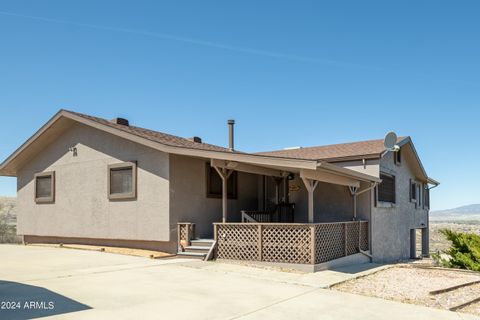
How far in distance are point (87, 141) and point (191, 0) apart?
6249mm

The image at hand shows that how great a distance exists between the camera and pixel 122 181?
14383 mm

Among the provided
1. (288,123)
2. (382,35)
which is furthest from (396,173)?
(288,123)

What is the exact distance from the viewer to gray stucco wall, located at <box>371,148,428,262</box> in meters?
15.2

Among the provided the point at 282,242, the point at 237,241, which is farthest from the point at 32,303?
the point at 282,242

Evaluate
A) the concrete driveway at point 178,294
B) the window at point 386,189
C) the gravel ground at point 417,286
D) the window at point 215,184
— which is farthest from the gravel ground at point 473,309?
the window at point 215,184

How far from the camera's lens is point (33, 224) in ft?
56.3

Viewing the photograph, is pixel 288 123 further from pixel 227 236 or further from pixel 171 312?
pixel 171 312

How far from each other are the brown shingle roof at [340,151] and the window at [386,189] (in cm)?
118

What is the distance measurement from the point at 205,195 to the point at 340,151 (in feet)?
18.9

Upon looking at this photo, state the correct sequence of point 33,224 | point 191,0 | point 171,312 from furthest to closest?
1. point 33,224
2. point 191,0
3. point 171,312

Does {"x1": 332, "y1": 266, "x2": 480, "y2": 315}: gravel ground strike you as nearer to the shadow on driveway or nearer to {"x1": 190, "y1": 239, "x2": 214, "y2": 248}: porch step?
{"x1": 190, "y1": 239, "x2": 214, "y2": 248}: porch step

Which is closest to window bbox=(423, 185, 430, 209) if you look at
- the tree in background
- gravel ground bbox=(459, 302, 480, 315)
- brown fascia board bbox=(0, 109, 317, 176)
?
the tree in background

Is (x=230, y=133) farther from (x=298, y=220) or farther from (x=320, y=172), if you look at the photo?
(x=320, y=172)

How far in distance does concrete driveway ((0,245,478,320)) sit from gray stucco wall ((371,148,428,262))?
4496 millimetres
